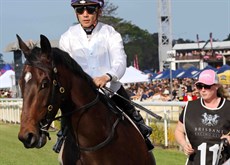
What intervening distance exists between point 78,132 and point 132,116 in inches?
36.1

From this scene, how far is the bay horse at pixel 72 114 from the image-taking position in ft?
13.9

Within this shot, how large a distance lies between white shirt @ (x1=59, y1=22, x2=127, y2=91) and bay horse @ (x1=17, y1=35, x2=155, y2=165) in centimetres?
36

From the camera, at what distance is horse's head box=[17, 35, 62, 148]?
417 cm

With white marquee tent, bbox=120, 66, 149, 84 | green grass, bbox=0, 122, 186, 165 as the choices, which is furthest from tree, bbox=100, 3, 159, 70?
green grass, bbox=0, 122, 186, 165

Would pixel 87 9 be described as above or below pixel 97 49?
above

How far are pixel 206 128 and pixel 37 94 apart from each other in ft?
6.18

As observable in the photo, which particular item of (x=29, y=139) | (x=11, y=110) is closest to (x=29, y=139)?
(x=29, y=139)

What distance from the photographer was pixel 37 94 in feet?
13.9

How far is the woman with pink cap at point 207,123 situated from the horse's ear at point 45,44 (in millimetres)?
1644

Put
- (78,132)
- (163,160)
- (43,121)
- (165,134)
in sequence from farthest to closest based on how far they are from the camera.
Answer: (165,134) < (163,160) < (78,132) < (43,121)

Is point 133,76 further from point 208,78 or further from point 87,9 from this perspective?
point 87,9

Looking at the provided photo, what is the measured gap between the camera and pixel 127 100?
5449 mm

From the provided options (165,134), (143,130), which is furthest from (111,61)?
(165,134)

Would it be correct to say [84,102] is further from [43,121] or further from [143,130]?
Result: [143,130]
